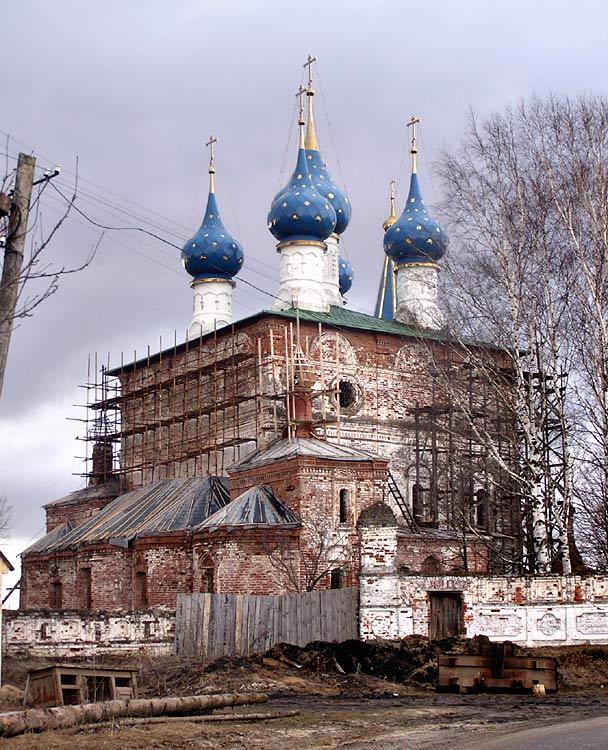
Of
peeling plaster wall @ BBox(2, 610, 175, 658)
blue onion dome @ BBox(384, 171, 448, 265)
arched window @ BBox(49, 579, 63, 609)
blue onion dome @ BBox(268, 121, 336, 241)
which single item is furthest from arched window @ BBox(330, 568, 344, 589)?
blue onion dome @ BBox(384, 171, 448, 265)

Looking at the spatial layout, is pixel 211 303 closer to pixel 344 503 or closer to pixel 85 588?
pixel 85 588

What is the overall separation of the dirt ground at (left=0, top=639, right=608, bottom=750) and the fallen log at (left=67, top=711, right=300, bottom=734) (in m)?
0.07

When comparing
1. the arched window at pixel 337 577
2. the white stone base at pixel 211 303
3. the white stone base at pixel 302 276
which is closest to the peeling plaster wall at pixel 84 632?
the arched window at pixel 337 577

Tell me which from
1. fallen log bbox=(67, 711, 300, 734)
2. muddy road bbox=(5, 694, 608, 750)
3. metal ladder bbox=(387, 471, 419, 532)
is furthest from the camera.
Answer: metal ladder bbox=(387, 471, 419, 532)

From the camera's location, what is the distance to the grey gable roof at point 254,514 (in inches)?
830

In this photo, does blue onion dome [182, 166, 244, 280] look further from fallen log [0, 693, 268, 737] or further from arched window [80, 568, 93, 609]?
fallen log [0, 693, 268, 737]

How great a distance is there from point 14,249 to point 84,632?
12.6 m

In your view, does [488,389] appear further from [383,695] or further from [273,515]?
[383,695]

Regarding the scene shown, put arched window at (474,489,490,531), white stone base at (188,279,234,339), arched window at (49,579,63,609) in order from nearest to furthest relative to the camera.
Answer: arched window at (49,579,63,609) → arched window at (474,489,490,531) → white stone base at (188,279,234,339)

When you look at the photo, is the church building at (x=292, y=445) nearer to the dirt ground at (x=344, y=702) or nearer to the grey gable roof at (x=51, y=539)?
the grey gable roof at (x=51, y=539)

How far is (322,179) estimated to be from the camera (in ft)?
102

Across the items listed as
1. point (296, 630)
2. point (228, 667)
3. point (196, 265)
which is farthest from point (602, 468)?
point (196, 265)

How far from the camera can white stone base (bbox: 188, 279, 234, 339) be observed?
2992 centimetres

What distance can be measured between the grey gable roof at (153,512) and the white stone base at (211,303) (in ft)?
15.5
